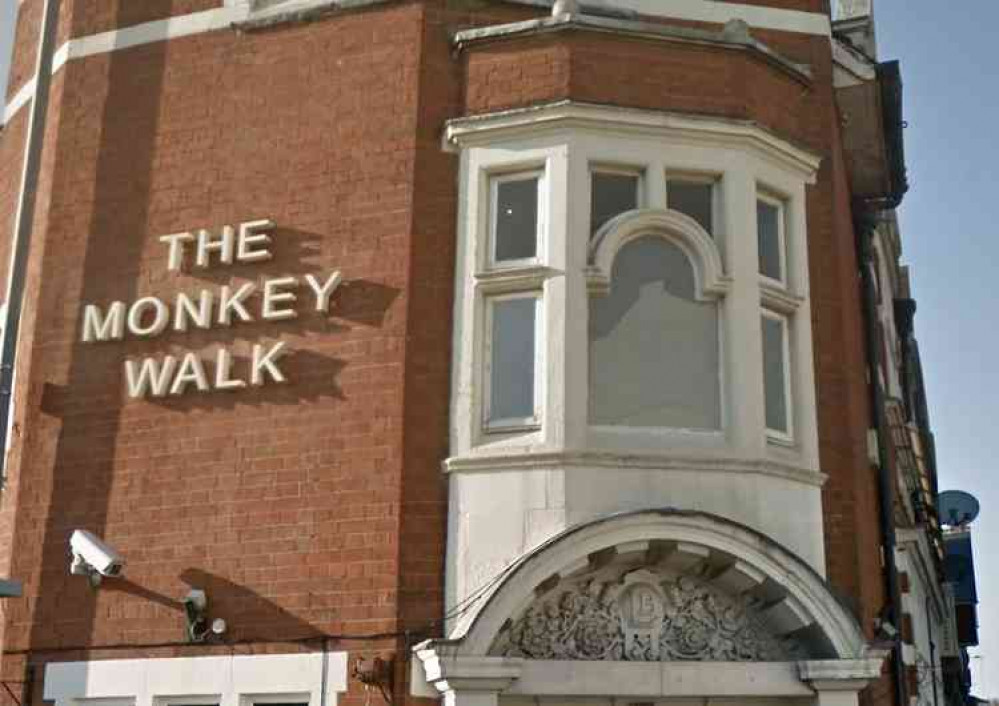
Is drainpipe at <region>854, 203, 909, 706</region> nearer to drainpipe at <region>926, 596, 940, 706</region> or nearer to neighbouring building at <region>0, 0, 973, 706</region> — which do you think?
neighbouring building at <region>0, 0, 973, 706</region>

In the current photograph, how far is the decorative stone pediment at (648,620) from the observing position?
1108 centimetres

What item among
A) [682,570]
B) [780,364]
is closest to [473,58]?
[780,364]

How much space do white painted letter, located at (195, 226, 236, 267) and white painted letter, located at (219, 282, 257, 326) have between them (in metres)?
0.36

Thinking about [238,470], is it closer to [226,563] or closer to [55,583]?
[226,563]

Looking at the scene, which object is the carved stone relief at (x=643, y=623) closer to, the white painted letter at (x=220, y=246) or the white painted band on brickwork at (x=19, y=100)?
the white painted letter at (x=220, y=246)

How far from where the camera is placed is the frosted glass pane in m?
11.6

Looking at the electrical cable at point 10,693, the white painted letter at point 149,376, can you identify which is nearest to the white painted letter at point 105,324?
the white painted letter at point 149,376

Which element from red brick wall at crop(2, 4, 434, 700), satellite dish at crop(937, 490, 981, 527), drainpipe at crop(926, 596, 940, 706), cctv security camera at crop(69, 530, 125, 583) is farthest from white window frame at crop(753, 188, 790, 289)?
satellite dish at crop(937, 490, 981, 527)

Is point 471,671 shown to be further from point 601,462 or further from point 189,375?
point 189,375

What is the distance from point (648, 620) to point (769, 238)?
3720mm

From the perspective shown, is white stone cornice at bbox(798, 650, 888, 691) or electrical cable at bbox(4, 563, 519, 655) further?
electrical cable at bbox(4, 563, 519, 655)

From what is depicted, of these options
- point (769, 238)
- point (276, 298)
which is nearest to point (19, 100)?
point (276, 298)

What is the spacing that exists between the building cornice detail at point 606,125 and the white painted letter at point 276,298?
6.24 ft

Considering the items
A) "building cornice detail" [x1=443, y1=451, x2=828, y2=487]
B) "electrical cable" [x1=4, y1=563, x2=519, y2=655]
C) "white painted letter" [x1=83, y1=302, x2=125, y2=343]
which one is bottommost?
"electrical cable" [x1=4, y1=563, x2=519, y2=655]
